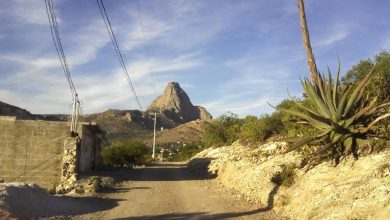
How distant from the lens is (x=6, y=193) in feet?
37.8

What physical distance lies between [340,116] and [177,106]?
142074 mm

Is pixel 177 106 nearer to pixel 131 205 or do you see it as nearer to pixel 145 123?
pixel 145 123

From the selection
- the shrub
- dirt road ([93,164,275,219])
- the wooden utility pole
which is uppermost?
the wooden utility pole

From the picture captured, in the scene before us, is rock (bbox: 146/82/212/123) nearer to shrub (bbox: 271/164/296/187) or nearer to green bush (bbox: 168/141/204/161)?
green bush (bbox: 168/141/204/161)

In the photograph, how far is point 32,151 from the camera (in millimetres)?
21906

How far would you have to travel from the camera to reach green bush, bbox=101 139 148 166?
1729 inches

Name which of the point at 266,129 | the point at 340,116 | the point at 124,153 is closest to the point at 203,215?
the point at 340,116

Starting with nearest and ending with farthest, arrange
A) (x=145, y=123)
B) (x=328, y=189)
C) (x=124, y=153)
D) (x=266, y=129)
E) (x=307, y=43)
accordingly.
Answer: (x=328, y=189) < (x=307, y=43) < (x=266, y=129) < (x=124, y=153) < (x=145, y=123)

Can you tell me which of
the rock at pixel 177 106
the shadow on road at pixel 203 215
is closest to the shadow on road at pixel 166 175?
the shadow on road at pixel 203 215

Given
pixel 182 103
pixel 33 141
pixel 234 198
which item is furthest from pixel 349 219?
pixel 182 103

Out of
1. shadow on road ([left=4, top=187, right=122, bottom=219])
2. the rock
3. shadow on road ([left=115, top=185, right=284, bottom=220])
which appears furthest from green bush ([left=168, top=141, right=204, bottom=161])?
the rock

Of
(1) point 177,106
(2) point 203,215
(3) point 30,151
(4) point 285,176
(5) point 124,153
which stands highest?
(1) point 177,106

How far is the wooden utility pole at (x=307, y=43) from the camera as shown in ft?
49.6

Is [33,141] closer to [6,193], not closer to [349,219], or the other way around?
[6,193]
